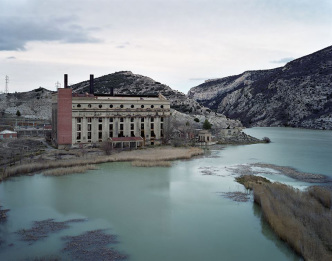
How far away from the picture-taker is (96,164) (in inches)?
1400

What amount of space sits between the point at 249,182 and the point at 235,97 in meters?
140

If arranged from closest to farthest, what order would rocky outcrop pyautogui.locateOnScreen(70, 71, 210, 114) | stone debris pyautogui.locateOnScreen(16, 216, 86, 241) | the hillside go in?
stone debris pyautogui.locateOnScreen(16, 216, 86, 241), the hillside, rocky outcrop pyautogui.locateOnScreen(70, 71, 210, 114)

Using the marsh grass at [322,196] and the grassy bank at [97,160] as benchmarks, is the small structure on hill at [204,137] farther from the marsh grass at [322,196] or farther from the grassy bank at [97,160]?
the marsh grass at [322,196]

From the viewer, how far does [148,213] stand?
19.7 metres

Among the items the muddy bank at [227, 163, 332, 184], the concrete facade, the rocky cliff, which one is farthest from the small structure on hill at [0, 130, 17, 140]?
the rocky cliff

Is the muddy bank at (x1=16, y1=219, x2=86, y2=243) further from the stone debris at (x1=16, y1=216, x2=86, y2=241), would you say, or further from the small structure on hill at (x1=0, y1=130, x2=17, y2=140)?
the small structure on hill at (x1=0, y1=130, x2=17, y2=140)

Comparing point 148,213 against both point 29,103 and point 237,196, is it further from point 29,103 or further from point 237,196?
point 29,103

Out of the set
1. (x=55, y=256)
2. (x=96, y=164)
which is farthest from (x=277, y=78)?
(x=55, y=256)

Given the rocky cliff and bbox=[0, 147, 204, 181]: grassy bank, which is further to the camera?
the rocky cliff

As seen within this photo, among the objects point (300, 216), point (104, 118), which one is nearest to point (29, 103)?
point (104, 118)

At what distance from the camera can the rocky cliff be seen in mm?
109875

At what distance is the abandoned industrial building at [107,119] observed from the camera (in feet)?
151

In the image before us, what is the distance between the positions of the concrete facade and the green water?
48.9 feet

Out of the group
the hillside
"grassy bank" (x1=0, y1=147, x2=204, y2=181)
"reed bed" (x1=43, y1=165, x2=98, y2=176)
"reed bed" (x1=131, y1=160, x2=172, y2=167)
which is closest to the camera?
"reed bed" (x1=43, y1=165, x2=98, y2=176)
